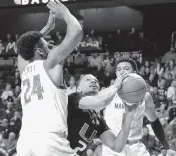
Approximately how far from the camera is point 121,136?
355 centimetres

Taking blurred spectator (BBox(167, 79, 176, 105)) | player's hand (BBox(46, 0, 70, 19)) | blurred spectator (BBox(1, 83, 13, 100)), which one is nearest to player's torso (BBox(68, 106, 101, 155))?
player's hand (BBox(46, 0, 70, 19))

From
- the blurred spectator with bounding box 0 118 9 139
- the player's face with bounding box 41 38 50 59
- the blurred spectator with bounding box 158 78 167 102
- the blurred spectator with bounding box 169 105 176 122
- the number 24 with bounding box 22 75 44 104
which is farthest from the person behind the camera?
the blurred spectator with bounding box 0 118 9 139

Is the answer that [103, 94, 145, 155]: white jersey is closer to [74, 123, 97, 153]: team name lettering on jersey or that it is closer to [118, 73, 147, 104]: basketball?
[74, 123, 97, 153]: team name lettering on jersey

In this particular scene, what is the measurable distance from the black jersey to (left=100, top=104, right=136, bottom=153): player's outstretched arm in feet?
0.28

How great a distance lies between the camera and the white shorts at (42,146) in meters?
3.22

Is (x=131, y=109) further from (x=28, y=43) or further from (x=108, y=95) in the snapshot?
(x=28, y=43)

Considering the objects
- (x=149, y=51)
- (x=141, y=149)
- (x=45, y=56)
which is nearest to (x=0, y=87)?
(x=149, y=51)

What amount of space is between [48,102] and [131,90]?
25.1 inches

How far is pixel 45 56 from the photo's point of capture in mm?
3621

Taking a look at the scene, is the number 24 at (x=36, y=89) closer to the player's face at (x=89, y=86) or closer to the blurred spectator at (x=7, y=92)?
the player's face at (x=89, y=86)

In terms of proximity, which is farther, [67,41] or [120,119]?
[120,119]

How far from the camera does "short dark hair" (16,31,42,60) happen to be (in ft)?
11.5

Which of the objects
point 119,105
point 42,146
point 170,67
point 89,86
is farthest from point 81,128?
point 170,67

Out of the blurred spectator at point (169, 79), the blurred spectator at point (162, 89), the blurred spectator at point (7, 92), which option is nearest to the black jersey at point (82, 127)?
the blurred spectator at point (162, 89)
